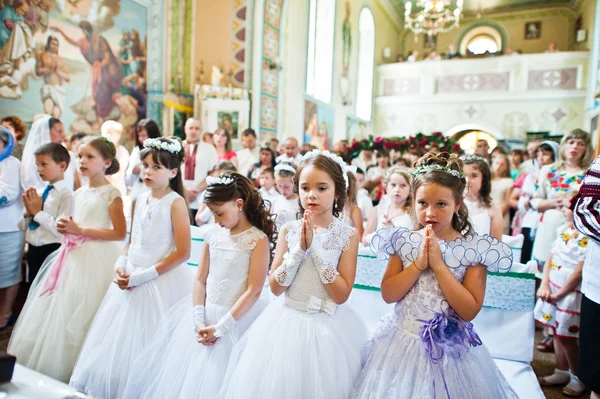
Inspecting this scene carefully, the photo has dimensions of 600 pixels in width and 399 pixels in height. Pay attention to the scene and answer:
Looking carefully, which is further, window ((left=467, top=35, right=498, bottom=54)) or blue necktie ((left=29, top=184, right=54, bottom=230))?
window ((left=467, top=35, right=498, bottom=54))

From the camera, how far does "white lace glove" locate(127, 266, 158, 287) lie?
2365mm

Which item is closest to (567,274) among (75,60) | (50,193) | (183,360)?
(183,360)

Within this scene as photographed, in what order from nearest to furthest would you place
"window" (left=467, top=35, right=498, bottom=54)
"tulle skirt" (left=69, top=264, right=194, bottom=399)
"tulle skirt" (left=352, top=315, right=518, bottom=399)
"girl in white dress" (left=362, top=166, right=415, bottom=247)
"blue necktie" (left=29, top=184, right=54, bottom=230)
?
"tulle skirt" (left=352, top=315, right=518, bottom=399) → "tulle skirt" (left=69, top=264, right=194, bottom=399) → "blue necktie" (left=29, top=184, right=54, bottom=230) → "girl in white dress" (left=362, top=166, right=415, bottom=247) → "window" (left=467, top=35, right=498, bottom=54)

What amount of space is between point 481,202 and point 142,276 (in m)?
2.49

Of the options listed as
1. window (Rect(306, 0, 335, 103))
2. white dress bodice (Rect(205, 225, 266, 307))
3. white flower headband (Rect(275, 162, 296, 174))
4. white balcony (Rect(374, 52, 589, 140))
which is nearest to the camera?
white dress bodice (Rect(205, 225, 266, 307))

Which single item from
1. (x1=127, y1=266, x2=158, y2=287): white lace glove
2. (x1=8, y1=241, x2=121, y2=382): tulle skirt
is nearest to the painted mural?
(x1=8, y1=241, x2=121, y2=382): tulle skirt

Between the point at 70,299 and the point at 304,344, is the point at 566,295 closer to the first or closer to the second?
the point at 304,344

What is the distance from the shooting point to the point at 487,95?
15492mm

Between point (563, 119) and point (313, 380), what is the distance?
16.0m

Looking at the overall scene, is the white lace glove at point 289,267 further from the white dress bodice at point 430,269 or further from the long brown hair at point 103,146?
the long brown hair at point 103,146

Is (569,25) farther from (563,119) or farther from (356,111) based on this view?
(356,111)

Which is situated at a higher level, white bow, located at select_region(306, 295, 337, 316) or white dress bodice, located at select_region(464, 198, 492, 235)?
white dress bodice, located at select_region(464, 198, 492, 235)

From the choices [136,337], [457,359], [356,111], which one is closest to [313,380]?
[457,359]

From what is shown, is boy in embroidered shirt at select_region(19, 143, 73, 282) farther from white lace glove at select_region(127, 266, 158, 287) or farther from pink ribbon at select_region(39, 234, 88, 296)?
white lace glove at select_region(127, 266, 158, 287)
